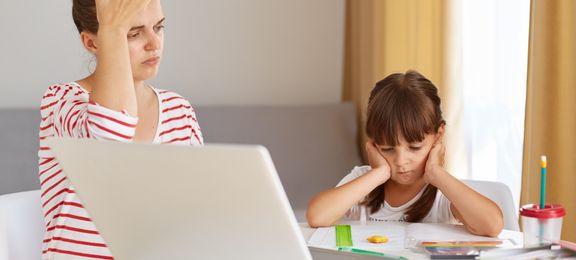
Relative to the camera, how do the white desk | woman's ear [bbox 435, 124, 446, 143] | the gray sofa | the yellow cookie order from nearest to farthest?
the white desk, the yellow cookie, woman's ear [bbox 435, 124, 446, 143], the gray sofa

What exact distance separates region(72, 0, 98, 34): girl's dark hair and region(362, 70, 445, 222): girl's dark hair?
25.2 inches

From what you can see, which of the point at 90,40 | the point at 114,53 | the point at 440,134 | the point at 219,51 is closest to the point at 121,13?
the point at 114,53

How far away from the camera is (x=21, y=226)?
5.20ft

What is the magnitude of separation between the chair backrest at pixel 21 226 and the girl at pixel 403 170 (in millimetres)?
526

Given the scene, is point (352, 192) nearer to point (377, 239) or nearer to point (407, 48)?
point (377, 239)

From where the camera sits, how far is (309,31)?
351cm

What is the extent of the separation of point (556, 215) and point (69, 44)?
2.05 metres

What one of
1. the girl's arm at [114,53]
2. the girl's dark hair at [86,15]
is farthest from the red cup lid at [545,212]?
the girl's dark hair at [86,15]

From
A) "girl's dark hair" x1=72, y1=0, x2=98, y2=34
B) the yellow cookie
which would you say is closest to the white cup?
the yellow cookie

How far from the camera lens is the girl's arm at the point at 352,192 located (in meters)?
1.75

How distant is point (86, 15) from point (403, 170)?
72 centimetres

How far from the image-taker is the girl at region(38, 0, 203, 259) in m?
1.27

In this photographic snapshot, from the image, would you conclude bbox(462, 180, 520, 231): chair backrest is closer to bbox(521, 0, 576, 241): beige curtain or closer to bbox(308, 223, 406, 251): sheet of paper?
bbox(308, 223, 406, 251): sheet of paper

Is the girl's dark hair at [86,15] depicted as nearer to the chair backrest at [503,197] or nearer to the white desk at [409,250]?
the white desk at [409,250]
